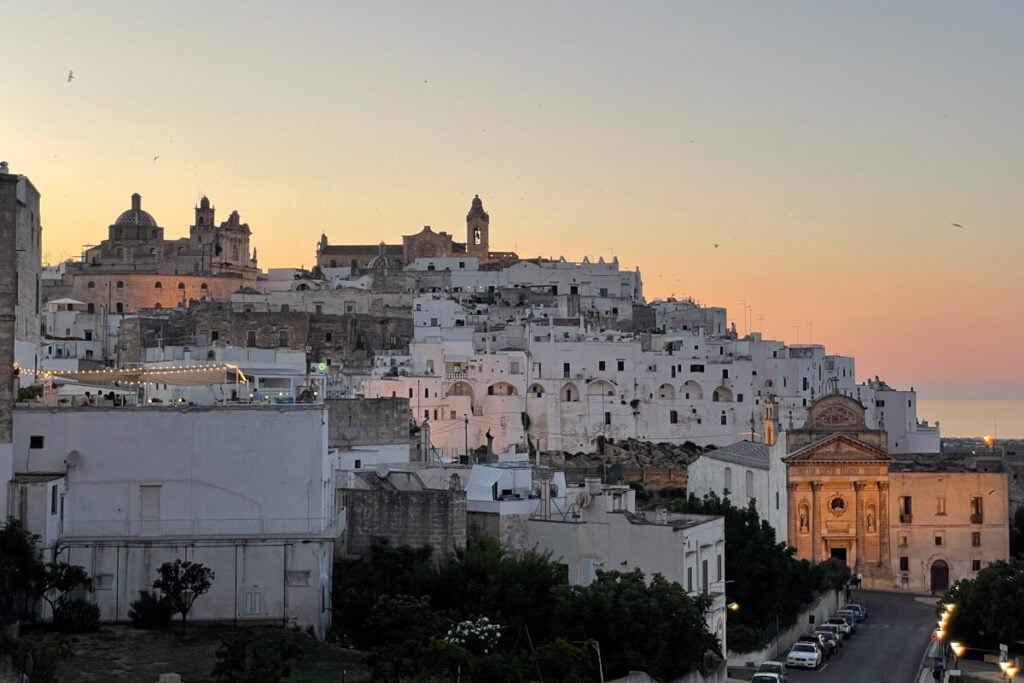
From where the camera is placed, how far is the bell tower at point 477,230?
101 m

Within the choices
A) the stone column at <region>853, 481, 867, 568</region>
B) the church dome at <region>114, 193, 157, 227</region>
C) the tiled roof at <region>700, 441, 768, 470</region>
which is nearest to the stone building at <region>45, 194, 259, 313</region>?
the church dome at <region>114, 193, 157, 227</region>

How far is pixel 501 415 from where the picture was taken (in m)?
70.6

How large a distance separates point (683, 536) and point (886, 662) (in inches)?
366

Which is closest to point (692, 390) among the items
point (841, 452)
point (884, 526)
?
point (841, 452)

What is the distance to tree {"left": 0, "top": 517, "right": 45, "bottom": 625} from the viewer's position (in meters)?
22.3

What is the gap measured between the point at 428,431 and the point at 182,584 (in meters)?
26.4

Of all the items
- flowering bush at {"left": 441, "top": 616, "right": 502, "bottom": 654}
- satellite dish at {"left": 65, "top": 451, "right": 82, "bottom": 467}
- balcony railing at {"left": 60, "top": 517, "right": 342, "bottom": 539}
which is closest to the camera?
flowering bush at {"left": 441, "top": 616, "right": 502, "bottom": 654}

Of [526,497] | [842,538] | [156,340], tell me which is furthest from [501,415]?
[526,497]

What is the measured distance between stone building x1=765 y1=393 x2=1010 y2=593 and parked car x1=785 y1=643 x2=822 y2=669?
16.3m

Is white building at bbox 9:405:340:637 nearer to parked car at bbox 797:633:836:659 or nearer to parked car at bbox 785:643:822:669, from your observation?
parked car at bbox 785:643:822:669

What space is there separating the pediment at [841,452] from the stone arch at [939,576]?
3554 millimetres

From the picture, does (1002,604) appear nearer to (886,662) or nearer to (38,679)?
(886,662)

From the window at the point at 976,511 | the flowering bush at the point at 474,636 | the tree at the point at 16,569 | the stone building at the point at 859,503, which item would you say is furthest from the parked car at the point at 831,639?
the tree at the point at 16,569

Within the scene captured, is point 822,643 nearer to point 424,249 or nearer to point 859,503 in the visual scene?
point 859,503
